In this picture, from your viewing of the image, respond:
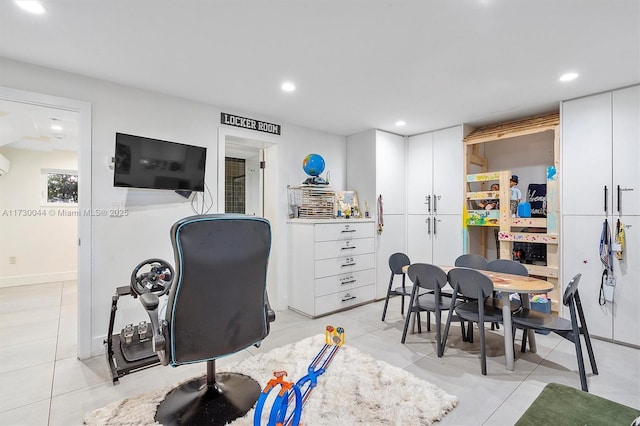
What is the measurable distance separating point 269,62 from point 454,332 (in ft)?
10.6

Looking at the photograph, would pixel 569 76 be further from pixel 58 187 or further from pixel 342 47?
pixel 58 187

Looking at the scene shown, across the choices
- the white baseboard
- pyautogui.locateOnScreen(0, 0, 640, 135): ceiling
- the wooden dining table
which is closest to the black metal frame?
pyautogui.locateOnScreen(0, 0, 640, 135): ceiling

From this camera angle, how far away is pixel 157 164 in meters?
2.92

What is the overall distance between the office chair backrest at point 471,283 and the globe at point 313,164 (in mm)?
2078

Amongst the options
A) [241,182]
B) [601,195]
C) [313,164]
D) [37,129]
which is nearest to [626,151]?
[601,195]

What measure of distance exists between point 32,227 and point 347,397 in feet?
20.5

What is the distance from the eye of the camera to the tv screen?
2.72 metres

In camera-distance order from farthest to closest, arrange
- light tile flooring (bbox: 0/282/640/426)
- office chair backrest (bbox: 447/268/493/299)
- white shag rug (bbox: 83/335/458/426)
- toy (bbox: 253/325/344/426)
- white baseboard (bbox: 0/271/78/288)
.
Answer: white baseboard (bbox: 0/271/78/288) < office chair backrest (bbox: 447/268/493/299) < light tile flooring (bbox: 0/282/640/426) < white shag rug (bbox: 83/335/458/426) < toy (bbox: 253/325/344/426)

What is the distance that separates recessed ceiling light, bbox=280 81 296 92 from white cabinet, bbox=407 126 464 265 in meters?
2.47

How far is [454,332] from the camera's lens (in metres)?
3.34

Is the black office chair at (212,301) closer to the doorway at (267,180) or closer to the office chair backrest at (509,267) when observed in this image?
the doorway at (267,180)

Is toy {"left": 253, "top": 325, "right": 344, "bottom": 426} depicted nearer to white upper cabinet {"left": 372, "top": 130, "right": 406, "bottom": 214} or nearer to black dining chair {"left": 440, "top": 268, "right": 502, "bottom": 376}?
black dining chair {"left": 440, "top": 268, "right": 502, "bottom": 376}

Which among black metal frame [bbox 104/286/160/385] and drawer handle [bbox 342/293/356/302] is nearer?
black metal frame [bbox 104/286/160/385]

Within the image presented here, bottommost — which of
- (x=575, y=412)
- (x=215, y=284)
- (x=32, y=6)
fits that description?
(x=575, y=412)
